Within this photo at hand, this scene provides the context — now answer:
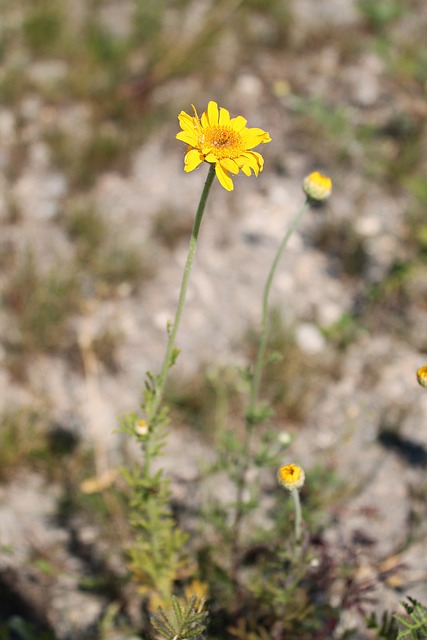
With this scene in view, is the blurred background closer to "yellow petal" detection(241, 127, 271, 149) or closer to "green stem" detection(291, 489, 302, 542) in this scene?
"green stem" detection(291, 489, 302, 542)

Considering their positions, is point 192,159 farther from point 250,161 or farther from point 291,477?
point 291,477

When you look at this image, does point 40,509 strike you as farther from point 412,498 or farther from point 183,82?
point 183,82

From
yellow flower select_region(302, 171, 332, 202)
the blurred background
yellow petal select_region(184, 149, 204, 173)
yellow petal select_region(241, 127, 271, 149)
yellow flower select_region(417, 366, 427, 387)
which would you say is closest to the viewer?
yellow petal select_region(184, 149, 204, 173)

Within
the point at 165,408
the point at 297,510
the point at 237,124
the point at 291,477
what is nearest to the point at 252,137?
the point at 237,124

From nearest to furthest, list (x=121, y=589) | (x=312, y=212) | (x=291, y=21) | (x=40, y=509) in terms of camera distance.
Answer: (x=121, y=589)
(x=40, y=509)
(x=312, y=212)
(x=291, y=21)

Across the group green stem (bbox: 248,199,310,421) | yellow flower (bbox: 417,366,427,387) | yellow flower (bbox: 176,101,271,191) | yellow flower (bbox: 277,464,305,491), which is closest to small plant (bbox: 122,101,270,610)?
yellow flower (bbox: 176,101,271,191)

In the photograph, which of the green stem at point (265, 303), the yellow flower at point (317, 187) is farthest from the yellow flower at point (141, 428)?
the yellow flower at point (317, 187)

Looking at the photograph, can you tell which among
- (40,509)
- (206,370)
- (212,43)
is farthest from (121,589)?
(212,43)
